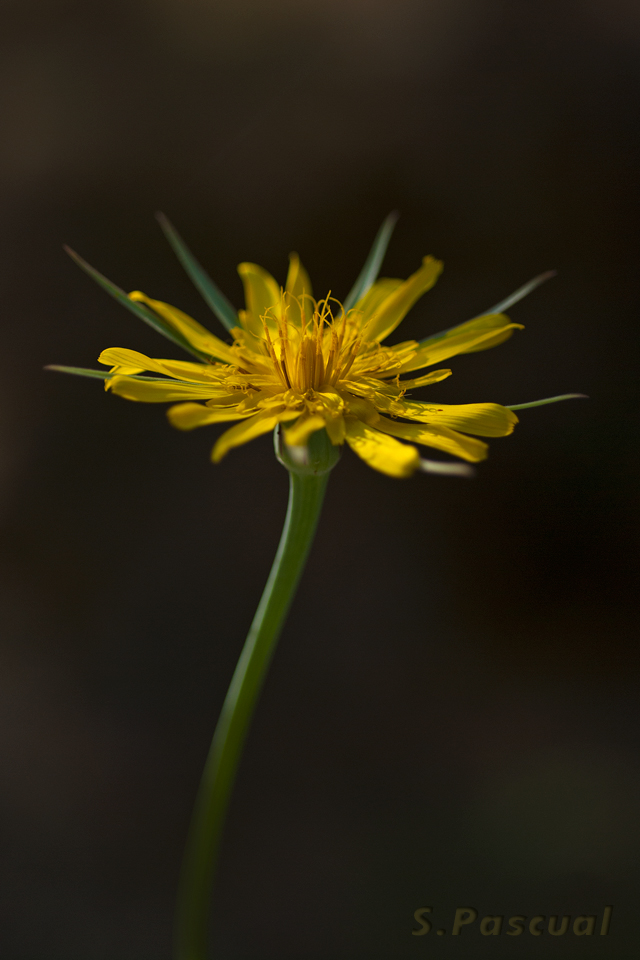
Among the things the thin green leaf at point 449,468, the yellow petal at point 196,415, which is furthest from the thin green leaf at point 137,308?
the thin green leaf at point 449,468

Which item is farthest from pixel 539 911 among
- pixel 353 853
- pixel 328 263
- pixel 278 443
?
pixel 328 263

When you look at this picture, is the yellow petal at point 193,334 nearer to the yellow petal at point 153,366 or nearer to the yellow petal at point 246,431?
the yellow petal at point 153,366

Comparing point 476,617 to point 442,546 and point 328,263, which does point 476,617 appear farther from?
point 328,263

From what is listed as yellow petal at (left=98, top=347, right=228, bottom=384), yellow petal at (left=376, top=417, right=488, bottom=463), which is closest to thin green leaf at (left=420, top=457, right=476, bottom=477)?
yellow petal at (left=376, top=417, right=488, bottom=463)

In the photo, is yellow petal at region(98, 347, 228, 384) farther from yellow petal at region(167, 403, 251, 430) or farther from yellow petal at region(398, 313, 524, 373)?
yellow petal at region(398, 313, 524, 373)

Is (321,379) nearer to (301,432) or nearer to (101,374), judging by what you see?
(301,432)
